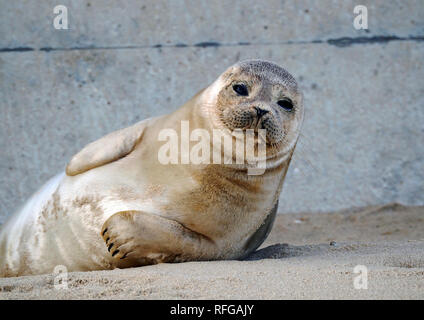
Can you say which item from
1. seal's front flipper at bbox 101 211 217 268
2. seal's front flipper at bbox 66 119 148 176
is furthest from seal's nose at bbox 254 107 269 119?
seal's front flipper at bbox 66 119 148 176

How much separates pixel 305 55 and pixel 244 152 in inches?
103

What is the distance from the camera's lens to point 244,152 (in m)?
3.01

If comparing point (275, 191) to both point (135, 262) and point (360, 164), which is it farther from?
point (360, 164)

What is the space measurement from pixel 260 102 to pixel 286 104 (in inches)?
9.1

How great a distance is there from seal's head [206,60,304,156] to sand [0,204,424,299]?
577 millimetres

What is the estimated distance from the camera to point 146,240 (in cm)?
282

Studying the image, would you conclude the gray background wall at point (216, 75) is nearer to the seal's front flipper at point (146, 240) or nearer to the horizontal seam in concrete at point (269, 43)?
the horizontal seam in concrete at point (269, 43)

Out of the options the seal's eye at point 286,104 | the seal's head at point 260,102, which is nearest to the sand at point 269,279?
the seal's head at point 260,102

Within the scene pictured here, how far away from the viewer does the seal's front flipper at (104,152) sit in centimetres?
321

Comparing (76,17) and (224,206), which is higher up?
(76,17)
